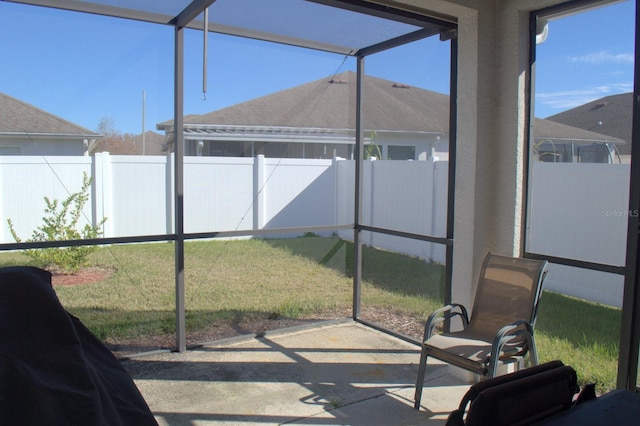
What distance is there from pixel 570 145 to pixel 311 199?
8.73 feet

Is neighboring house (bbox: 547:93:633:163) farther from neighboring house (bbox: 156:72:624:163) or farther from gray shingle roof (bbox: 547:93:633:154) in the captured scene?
neighboring house (bbox: 156:72:624:163)

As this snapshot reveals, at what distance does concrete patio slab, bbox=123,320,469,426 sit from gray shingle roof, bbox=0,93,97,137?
71.9 inches

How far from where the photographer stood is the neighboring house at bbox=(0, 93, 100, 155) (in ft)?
10.8

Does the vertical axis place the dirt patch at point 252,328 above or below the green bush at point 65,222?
below

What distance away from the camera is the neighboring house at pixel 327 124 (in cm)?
429

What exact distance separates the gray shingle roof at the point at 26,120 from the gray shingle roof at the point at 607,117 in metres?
3.44

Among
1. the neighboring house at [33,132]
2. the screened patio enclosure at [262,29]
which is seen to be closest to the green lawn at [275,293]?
the screened patio enclosure at [262,29]

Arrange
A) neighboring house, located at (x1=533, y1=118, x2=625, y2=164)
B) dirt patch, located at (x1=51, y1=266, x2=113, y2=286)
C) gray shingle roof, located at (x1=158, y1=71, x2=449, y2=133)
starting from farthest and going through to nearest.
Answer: gray shingle roof, located at (x1=158, y1=71, x2=449, y2=133) < dirt patch, located at (x1=51, y1=266, x2=113, y2=286) < neighboring house, located at (x1=533, y1=118, x2=625, y2=164)

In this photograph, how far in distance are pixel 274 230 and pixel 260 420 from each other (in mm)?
1819

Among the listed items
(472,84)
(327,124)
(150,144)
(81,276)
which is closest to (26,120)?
(150,144)

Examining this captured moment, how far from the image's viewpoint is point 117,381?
151 centimetres

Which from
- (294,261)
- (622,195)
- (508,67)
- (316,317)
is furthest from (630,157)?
(294,261)

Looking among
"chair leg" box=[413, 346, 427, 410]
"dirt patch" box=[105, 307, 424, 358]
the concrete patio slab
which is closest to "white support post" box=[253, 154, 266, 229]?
"dirt patch" box=[105, 307, 424, 358]

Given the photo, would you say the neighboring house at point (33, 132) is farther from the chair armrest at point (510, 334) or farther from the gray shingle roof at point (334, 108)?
the chair armrest at point (510, 334)
